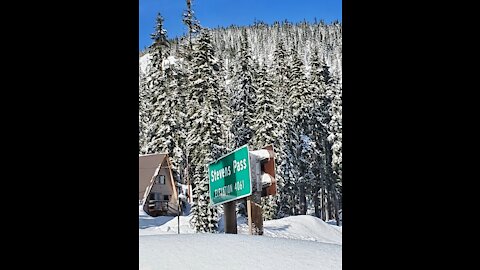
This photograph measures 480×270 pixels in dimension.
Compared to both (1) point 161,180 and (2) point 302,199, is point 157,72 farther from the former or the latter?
(2) point 302,199

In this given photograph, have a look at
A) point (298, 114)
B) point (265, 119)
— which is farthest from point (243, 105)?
point (298, 114)

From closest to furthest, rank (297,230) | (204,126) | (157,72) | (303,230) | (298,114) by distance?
(297,230) < (303,230) < (204,126) < (157,72) < (298,114)

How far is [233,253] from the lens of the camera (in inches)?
234

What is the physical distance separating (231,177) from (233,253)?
3183mm

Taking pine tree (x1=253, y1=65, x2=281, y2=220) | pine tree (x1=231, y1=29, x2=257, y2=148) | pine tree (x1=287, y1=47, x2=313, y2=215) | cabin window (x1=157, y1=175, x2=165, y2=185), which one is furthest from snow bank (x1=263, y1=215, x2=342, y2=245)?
cabin window (x1=157, y1=175, x2=165, y2=185)

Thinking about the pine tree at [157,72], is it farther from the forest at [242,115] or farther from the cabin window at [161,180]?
the cabin window at [161,180]

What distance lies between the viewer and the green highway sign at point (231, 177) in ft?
27.9

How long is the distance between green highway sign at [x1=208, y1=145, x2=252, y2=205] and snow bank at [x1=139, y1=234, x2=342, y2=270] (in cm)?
198

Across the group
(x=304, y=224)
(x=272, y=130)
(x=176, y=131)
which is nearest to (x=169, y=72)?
(x=176, y=131)

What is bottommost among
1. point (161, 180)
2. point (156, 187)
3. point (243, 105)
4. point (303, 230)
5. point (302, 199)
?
point (303, 230)

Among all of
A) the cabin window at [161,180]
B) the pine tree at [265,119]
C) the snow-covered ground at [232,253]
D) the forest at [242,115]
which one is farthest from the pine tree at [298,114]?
the snow-covered ground at [232,253]
